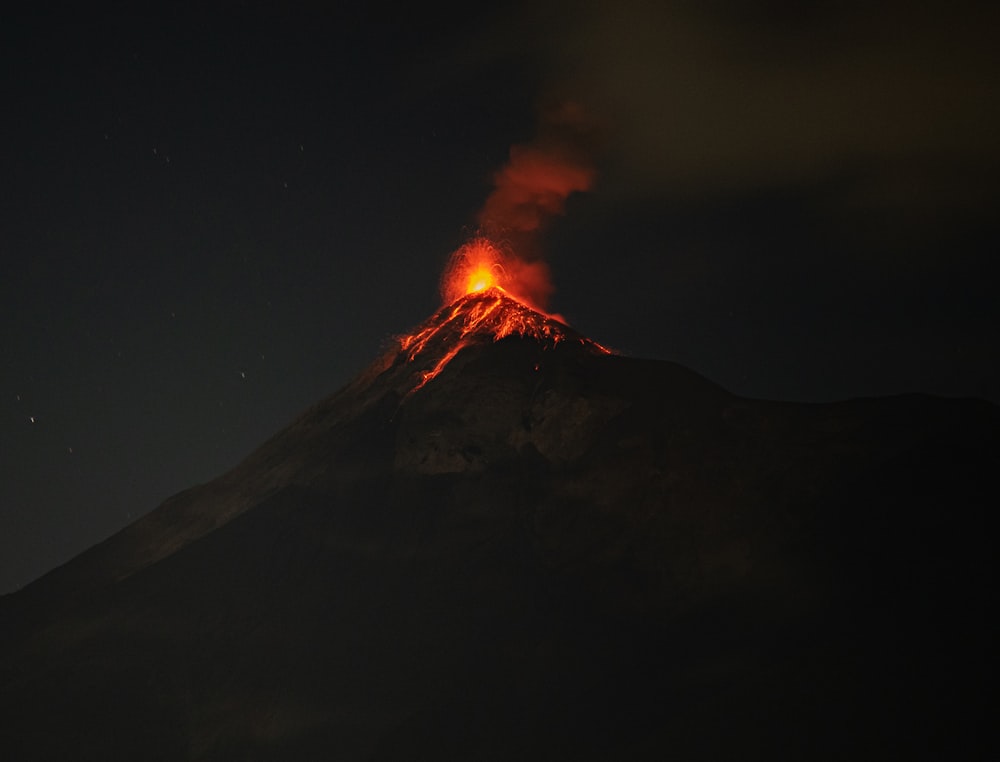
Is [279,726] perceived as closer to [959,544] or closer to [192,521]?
[192,521]

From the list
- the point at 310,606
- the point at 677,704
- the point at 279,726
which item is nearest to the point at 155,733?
the point at 279,726

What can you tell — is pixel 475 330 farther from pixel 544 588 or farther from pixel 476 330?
pixel 544 588

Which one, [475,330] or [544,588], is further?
[475,330]

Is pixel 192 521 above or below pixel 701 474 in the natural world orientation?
above

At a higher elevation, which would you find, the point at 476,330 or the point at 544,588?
the point at 476,330

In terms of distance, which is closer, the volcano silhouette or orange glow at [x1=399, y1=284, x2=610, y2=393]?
the volcano silhouette

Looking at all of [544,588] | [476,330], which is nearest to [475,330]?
[476,330]

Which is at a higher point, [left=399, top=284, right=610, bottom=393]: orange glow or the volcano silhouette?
[left=399, top=284, right=610, bottom=393]: orange glow

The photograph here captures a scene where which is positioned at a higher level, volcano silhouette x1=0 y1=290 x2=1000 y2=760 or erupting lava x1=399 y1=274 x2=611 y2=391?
erupting lava x1=399 y1=274 x2=611 y2=391
